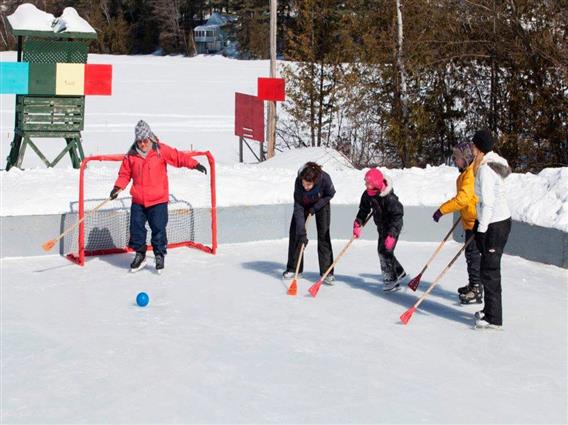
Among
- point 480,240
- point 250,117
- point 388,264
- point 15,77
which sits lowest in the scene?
point 388,264

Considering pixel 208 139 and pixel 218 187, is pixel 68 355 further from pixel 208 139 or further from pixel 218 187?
pixel 208 139

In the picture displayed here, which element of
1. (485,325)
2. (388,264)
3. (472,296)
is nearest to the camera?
(485,325)

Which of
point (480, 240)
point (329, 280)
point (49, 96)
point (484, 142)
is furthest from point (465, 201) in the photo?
point (49, 96)

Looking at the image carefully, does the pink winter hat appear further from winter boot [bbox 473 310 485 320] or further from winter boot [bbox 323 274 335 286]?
winter boot [bbox 473 310 485 320]

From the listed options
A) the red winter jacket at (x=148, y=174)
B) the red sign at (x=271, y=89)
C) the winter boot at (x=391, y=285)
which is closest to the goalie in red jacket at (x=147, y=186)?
the red winter jacket at (x=148, y=174)

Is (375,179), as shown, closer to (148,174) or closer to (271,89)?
(148,174)

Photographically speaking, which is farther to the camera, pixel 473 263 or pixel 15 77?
pixel 15 77

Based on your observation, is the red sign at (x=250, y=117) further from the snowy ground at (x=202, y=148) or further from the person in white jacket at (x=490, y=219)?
the person in white jacket at (x=490, y=219)

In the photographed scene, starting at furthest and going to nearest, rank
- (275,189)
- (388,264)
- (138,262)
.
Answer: (275,189)
(138,262)
(388,264)

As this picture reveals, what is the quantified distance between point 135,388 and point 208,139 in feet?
62.0

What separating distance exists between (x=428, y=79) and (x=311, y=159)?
9.07 ft

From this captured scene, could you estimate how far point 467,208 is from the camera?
6434 mm

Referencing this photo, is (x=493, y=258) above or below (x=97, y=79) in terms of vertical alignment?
below

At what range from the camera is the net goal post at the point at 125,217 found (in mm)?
8188
